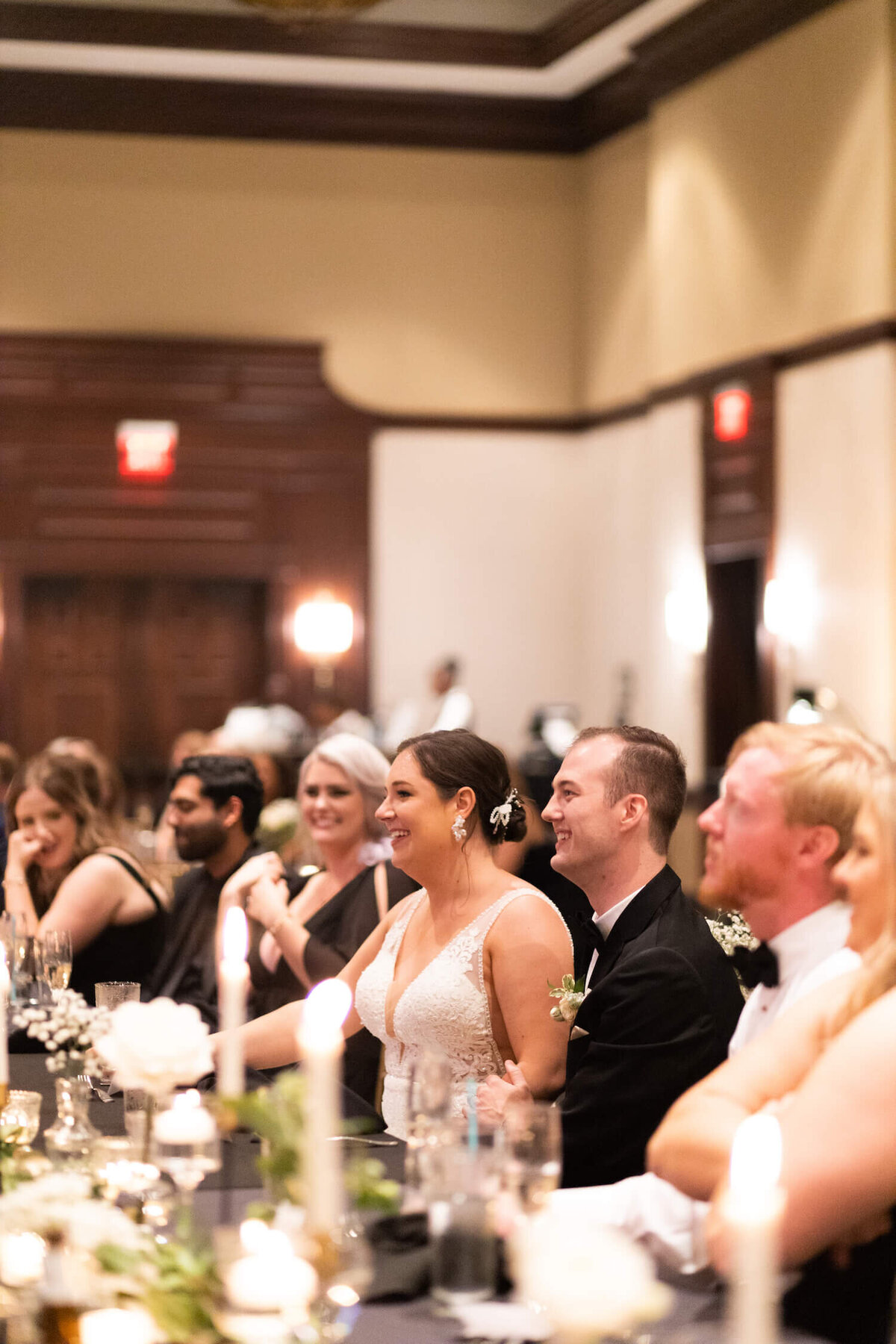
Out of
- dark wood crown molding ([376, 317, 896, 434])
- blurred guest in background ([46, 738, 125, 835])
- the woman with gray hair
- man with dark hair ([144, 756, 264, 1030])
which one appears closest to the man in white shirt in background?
the woman with gray hair

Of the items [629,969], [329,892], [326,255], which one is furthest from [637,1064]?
[326,255]

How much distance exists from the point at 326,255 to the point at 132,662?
347 cm

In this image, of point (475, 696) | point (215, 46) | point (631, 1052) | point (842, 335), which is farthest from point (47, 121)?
point (631, 1052)

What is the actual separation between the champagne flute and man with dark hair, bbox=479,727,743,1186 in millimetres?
904

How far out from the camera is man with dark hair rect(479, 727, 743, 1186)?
8.95 feet

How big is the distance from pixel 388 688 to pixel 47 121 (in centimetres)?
489

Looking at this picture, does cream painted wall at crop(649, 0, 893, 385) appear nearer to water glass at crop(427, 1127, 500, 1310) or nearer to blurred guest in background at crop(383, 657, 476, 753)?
blurred guest in background at crop(383, 657, 476, 753)

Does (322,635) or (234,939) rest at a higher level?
(322,635)

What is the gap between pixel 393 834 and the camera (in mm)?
3537

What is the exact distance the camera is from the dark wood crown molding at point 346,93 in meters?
11.2

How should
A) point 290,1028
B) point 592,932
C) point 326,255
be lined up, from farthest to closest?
point 326,255, point 290,1028, point 592,932

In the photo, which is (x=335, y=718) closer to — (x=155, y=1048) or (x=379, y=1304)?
(x=379, y=1304)

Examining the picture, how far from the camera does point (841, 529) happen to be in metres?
9.30

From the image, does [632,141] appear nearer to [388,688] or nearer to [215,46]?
[215,46]
